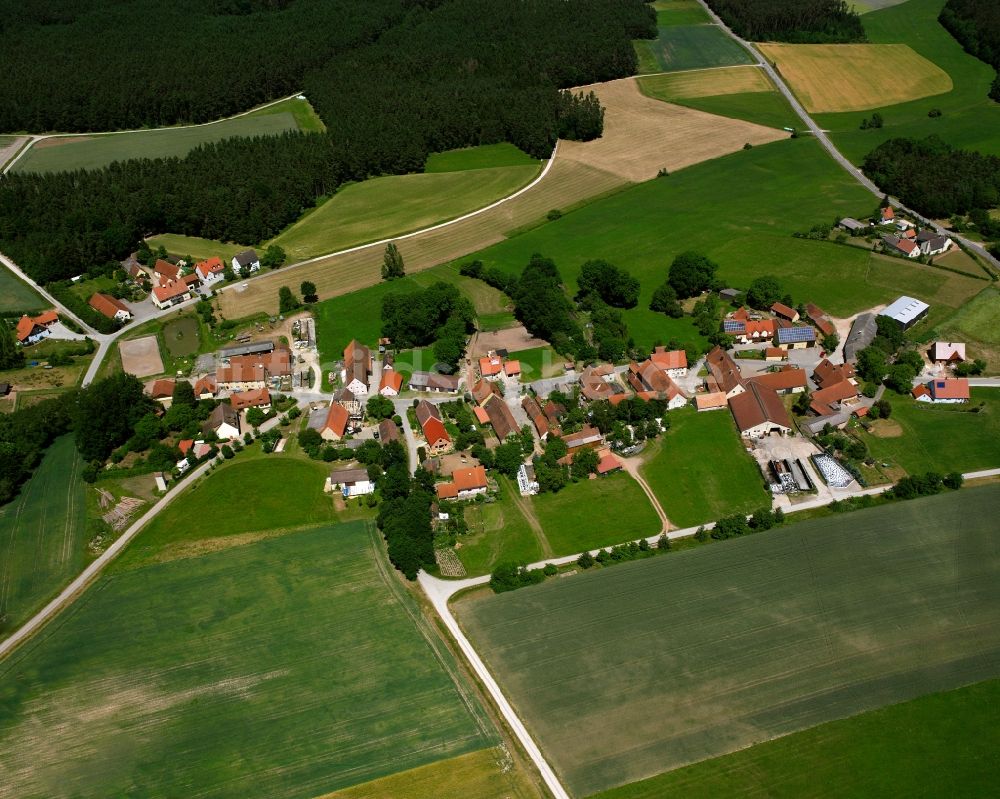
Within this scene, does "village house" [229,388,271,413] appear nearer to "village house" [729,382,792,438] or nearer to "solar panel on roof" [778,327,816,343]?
"village house" [729,382,792,438]

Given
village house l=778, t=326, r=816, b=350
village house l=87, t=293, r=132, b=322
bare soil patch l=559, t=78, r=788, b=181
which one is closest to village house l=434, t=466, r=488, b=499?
village house l=778, t=326, r=816, b=350

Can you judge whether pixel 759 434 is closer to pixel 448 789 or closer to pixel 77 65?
pixel 448 789

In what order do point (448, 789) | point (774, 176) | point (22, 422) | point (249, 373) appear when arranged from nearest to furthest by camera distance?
point (448, 789), point (22, 422), point (249, 373), point (774, 176)

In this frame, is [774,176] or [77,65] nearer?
[774,176]

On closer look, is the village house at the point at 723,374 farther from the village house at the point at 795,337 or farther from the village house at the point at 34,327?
the village house at the point at 34,327

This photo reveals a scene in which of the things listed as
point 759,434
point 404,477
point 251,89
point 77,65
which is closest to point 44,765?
point 404,477
